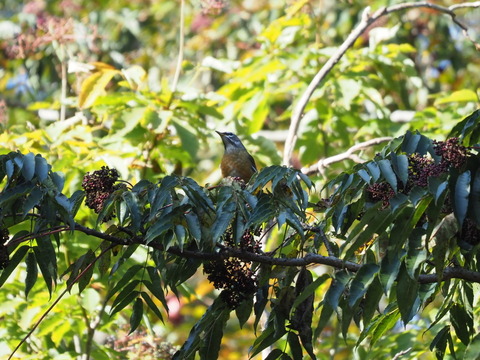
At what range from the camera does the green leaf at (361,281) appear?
229 centimetres

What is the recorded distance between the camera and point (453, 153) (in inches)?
96.5

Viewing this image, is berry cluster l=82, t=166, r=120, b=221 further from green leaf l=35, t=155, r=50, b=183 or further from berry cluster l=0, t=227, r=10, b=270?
berry cluster l=0, t=227, r=10, b=270

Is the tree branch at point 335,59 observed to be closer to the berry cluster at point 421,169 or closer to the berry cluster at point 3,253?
the berry cluster at point 421,169

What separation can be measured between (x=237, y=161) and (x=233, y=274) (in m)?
2.14

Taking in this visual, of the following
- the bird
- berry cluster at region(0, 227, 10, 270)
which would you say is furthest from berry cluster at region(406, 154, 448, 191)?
the bird

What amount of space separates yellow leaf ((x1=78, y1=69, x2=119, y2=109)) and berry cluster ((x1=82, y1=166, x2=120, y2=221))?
2.19m

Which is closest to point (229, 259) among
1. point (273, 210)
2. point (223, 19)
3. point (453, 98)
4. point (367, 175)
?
point (273, 210)

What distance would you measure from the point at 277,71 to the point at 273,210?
3213 mm

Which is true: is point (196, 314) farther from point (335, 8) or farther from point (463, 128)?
point (463, 128)

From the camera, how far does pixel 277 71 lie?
224 inches

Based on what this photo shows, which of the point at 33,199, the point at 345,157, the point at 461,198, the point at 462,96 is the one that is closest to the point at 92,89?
the point at 345,157

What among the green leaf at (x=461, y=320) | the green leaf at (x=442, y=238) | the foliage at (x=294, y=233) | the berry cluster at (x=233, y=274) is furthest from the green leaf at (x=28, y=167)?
the green leaf at (x=461, y=320)

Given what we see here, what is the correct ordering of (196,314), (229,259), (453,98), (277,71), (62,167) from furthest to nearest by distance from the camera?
1. (196,314)
2. (277,71)
3. (453,98)
4. (62,167)
5. (229,259)

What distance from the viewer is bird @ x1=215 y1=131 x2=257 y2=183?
187 inches
